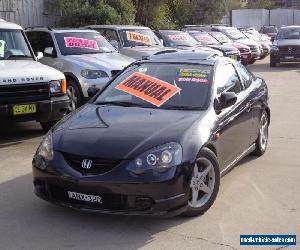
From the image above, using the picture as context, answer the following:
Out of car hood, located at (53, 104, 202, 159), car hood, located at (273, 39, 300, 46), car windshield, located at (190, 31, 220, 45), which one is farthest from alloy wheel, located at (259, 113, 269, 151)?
car hood, located at (273, 39, 300, 46)

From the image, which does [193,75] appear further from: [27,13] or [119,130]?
[27,13]

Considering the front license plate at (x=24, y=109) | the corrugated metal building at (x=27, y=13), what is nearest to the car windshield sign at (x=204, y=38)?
the corrugated metal building at (x=27, y=13)

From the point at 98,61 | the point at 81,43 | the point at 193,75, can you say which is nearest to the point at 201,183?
the point at 193,75

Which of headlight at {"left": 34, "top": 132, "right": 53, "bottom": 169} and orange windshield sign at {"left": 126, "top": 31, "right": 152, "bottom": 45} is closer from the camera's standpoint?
headlight at {"left": 34, "top": 132, "right": 53, "bottom": 169}

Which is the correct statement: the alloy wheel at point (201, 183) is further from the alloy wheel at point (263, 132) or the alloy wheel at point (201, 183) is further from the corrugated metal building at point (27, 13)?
the corrugated metal building at point (27, 13)

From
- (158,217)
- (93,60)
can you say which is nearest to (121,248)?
(158,217)

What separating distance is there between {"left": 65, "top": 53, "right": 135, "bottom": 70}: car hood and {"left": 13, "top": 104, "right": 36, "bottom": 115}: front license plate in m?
2.54

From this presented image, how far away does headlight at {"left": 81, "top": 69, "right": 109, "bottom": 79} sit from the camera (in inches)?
398

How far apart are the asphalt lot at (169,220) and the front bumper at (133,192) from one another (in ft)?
0.72

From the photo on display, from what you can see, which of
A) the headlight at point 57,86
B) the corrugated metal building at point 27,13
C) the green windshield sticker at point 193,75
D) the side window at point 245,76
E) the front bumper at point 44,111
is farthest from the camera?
the corrugated metal building at point 27,13

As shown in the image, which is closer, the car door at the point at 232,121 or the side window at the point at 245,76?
the car door at the point at 232,121

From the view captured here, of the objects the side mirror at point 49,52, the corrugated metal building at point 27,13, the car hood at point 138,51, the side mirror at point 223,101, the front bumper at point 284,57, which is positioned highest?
the corrugated metal building at point 27,13

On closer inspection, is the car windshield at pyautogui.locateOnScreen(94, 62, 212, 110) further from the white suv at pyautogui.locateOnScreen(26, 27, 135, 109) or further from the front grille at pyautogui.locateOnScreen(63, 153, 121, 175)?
the white suv at pyautogui.locateOnScreen(26, 27, 135, 109)

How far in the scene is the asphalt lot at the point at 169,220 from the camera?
4297mm
